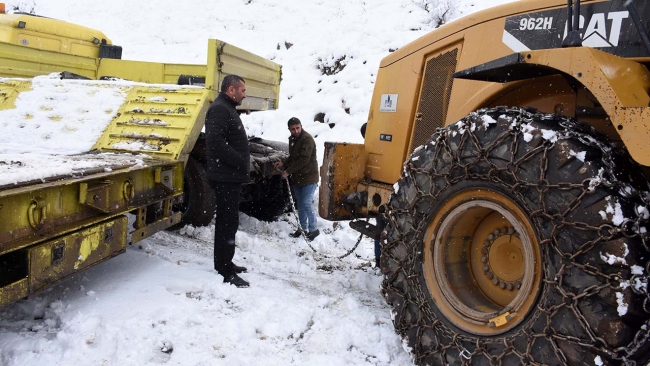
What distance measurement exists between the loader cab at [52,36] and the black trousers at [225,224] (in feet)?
15.1

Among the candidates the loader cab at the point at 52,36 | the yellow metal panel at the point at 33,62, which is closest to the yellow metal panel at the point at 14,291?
the yellow metal panel at the point at 33,62

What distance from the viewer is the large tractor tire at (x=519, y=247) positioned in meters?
2.03

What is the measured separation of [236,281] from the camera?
420 cm

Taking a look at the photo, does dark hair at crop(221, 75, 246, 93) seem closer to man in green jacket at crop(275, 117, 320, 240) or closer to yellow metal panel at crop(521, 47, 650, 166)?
man in green jacket at crop(275, 117, 320, 240)

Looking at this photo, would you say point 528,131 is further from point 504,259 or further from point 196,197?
point 196,197

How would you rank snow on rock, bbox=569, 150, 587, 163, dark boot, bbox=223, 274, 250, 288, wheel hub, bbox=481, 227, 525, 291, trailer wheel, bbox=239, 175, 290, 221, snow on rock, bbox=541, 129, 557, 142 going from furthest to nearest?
1. trailer wheel, bbox=239, 175, 290, 221
2. dark boot, bbox=223, 274, 250, 288
3. wheel hub, bbox=481, 227, 525, 291
4. snow on rock, bbox=541, 129, 557, 142
5. snow on rock, bbox=569, 150, 587, 163

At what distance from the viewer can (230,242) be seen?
14.4ft

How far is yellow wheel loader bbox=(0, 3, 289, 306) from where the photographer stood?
3.07 metres

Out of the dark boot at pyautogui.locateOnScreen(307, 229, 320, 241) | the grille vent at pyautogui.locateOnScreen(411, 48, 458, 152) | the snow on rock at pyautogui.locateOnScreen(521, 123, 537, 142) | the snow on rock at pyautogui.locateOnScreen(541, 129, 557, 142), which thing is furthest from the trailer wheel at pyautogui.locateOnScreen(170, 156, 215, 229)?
the snow on rock at pyautogui.locateOnScreen(541, 129, 557, 142)

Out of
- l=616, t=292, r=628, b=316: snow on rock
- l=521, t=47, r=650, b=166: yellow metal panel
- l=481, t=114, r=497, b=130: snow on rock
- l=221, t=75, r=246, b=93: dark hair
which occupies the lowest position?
l=616, t=292, r=628, b=316: snow on rock

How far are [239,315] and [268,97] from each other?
4555 mm

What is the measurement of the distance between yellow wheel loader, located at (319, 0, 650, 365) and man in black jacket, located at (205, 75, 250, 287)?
5.56 feet

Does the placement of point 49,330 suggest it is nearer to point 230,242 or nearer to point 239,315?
point 239,315

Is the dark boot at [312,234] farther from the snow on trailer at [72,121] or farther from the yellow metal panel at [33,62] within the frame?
the yellow metal panel at [33,62]
